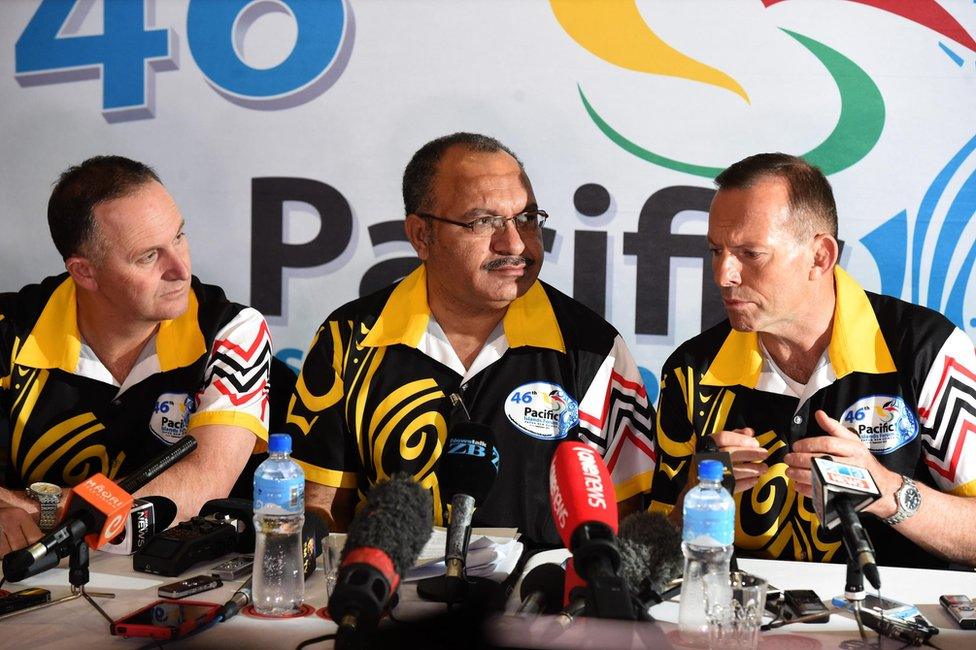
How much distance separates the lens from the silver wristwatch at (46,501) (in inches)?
101

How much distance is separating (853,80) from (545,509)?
5.39 feet

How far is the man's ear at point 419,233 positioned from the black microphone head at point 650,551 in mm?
1464

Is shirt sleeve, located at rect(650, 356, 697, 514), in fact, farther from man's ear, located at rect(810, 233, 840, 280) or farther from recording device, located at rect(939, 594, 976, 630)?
recording device, located at rect(939, 594, 976, 630)

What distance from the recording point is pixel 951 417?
8.65ft

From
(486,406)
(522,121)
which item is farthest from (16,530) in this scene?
(522,121)

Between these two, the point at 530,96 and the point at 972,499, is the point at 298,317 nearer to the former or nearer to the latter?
the point at 530,96

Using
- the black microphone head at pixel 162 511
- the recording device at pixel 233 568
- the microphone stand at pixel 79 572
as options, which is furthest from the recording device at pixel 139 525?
the microphone stand at pixel 79 572

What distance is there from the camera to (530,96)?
3.39m

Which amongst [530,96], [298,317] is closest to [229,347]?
[298,317]

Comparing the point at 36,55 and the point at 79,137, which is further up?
the point at 36,55

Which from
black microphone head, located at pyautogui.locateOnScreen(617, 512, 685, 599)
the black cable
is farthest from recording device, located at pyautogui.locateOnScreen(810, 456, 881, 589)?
the black cable

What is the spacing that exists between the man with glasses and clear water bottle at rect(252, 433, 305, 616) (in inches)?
32.5

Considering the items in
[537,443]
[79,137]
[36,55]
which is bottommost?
[537,443]

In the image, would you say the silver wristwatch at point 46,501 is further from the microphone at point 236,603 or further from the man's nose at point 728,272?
the man's nose at point 728,272
